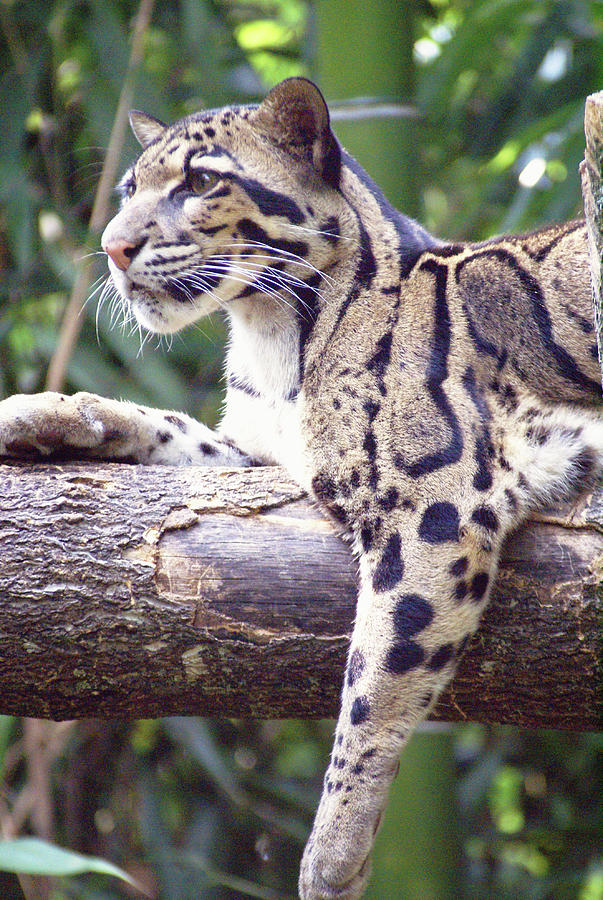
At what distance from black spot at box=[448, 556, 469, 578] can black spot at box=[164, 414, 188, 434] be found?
102cm

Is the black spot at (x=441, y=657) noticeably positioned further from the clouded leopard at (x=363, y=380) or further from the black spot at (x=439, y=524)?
the black spot at (x=439, y=524)

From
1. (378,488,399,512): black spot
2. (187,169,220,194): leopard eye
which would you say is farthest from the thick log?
(187,169,220,194): leopard eye

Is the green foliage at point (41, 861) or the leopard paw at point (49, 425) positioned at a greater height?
the leopard paw at point (49, 425)

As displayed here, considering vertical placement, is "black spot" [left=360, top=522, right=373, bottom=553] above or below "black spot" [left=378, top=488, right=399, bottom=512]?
below

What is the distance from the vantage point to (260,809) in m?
4.60

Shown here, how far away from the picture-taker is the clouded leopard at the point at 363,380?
2.06m

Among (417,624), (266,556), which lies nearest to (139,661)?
(266,556)

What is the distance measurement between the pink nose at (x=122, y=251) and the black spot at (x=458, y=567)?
120 cm

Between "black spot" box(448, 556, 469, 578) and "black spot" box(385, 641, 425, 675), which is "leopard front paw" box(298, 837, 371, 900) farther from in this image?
"black spot" box(448, 556, 469, 578)

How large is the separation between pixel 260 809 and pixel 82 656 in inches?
116

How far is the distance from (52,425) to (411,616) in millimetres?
1029

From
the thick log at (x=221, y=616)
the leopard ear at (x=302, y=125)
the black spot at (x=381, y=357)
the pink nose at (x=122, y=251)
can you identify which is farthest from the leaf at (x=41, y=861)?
the leopard ear at (x=302, y=125)

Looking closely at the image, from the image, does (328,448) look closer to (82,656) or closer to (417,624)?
(417,624)

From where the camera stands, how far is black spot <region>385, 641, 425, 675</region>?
2.04 m
